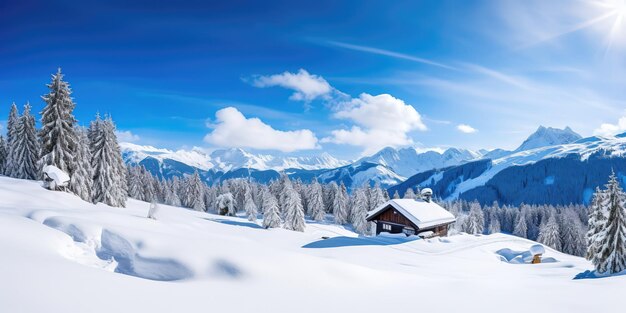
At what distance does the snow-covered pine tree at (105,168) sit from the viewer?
3841 centimetres

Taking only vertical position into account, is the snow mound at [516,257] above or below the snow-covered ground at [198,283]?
below

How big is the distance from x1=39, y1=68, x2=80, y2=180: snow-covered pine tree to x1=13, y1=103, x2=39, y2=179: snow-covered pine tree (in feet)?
45.6

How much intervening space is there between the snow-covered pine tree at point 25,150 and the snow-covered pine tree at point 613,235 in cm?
6088

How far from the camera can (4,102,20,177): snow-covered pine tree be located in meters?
43.4

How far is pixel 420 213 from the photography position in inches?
1515

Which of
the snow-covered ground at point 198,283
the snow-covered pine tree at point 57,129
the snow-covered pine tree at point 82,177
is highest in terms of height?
the snow-covered pine tree at point 57,129

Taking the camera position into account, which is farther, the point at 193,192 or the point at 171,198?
the point at 171,198

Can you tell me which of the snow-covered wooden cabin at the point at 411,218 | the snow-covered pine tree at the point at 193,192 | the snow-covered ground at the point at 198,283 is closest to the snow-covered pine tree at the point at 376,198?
the snow-covered wooden cabin at the point at 411,218

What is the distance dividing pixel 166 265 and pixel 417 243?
2796cm

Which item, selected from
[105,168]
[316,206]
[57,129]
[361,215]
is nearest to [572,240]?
[361,215]

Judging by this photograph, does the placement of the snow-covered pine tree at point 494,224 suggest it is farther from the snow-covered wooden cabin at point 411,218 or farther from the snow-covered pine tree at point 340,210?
the snow-covered wooden cabin at point 411,218

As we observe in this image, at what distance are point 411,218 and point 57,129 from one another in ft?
130

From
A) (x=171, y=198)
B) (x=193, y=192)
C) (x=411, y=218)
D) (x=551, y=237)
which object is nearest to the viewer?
(x=411, y=218)

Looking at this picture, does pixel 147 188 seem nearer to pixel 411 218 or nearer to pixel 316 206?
pixel 316 206
